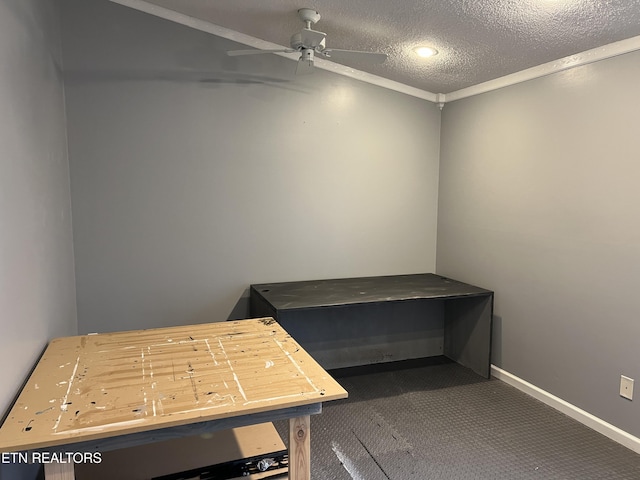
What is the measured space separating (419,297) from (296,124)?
5.15 ft

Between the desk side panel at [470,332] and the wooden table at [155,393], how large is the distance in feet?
6.01

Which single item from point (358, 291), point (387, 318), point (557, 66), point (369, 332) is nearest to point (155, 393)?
point (358, 291)

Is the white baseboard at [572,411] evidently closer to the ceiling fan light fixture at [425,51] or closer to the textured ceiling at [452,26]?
the textured ceiling at [452,26]

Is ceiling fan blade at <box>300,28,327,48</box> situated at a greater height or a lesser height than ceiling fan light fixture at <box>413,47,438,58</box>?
lesser

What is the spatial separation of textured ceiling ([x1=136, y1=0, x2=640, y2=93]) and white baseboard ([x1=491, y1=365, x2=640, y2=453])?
2167 millimetres

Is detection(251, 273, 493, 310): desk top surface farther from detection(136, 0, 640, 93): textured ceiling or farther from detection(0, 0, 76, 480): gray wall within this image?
detection(136, 0, 640, 93): textured ceiling

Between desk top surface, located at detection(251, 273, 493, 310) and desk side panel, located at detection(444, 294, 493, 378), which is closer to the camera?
desk top surface, located at detection(251, 273, 493, 310)

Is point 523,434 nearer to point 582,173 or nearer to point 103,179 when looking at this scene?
point 582,173

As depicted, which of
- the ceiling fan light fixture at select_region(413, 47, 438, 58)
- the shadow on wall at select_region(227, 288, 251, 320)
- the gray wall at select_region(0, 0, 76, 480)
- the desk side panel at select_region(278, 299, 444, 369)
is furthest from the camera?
the desk side panel at select_region(278, 299, 444, 369)

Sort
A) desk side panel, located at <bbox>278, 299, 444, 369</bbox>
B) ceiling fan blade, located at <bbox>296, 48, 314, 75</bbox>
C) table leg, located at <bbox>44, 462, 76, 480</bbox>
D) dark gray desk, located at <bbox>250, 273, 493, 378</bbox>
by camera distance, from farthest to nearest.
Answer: desk side panel, located at <bbox>278, 299, 444, 369</bbox>
dark gray desk, located at <bbox>250, 273, 493, 378</bbox>
ceiling fan blade, located at <bbox>296, 48, 314, 75</bbox>
table leg, located at <bbox>44, 462, 76, 480</bbox>

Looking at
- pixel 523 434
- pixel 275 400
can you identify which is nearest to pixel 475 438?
pixel 523 434

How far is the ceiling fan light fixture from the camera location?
2707mm

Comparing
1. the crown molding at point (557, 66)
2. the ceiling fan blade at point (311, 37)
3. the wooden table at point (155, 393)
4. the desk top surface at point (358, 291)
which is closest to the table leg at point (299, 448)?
the wooden table at point (155, 393)

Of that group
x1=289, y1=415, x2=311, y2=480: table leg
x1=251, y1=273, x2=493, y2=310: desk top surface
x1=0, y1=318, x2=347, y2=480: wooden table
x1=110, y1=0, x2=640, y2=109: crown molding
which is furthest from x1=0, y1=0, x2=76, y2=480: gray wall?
x1=251, y1=273, x2=493, y2=310: desk top surface
